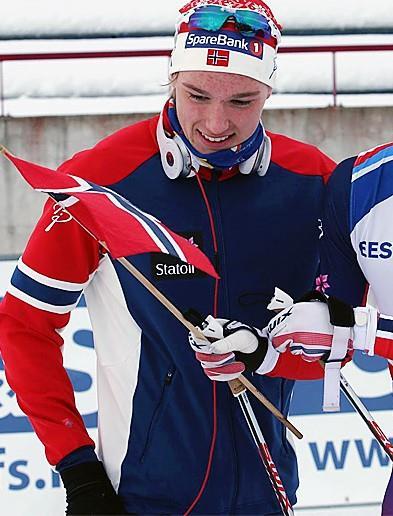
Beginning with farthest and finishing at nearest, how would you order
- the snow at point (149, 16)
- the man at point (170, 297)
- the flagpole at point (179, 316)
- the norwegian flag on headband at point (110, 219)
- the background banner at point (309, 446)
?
1. the snow at point (149, 16)
2. the background banner at point (309, 446)
3. the man at point (170, 297)
4. the flagpole at point (179, 316)
5. the norwegian flag on headband at point (110, 219)

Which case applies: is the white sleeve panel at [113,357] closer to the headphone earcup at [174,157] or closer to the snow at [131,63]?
the headphone earcup at [174,157]

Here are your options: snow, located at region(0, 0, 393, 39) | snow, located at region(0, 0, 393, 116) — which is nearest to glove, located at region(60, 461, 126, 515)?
snow, located at region(0, 0, 393, 116)

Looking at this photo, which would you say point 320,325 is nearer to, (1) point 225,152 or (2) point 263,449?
(2) point 263,449

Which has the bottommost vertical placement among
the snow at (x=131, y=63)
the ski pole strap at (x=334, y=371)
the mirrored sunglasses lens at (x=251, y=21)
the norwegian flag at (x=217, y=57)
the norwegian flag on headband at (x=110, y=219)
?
the ski pole strap at (x=334, y=371)

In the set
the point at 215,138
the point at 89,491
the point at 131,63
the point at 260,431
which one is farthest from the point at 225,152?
the point at 131,63

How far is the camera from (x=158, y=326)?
2373 millimetres

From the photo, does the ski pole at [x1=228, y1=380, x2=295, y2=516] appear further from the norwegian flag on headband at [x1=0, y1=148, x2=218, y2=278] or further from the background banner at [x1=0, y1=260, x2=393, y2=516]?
the background banner at [x1=0, y1=260, x2=393, y2=516]

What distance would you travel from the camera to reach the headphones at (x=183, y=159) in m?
2.33

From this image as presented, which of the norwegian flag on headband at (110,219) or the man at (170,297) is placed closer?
the norwegian flag on headband at (110,219)

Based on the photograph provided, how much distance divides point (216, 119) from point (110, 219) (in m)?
0.32

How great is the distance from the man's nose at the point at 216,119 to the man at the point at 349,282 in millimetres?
302

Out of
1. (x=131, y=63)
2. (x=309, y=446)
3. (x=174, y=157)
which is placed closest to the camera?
(x=174, y=157)

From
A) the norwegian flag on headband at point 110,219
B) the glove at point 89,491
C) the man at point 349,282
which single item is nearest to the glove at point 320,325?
the man at point 349,282

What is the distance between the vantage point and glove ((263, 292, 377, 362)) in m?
2.28
